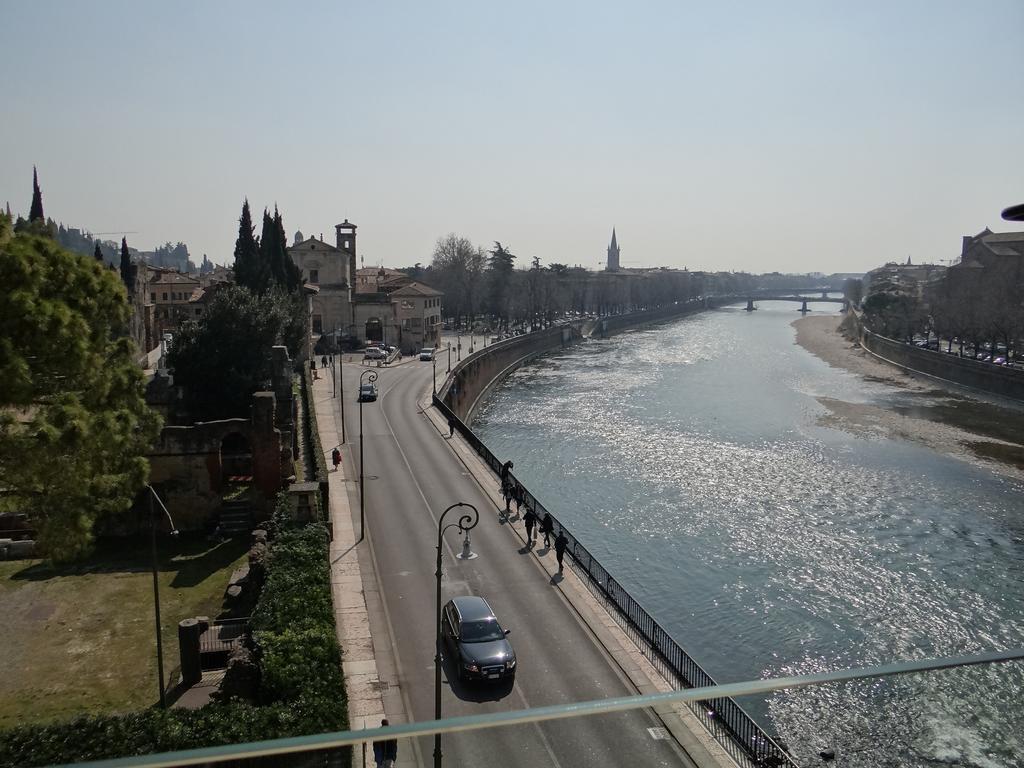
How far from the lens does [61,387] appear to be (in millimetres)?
14648

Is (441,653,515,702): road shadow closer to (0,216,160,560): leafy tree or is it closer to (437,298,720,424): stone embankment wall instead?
(0,216,160,560): leafy tree

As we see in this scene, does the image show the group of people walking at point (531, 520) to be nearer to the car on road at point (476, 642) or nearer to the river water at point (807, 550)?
the river water at point (807, 550)

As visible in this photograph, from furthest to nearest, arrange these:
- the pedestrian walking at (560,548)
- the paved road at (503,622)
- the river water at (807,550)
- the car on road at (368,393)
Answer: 1. the car on road at (368,393)
2. the pedestrian walking at (560,548)
3. the river water at (807,550)
4. the paved road at (503,622)

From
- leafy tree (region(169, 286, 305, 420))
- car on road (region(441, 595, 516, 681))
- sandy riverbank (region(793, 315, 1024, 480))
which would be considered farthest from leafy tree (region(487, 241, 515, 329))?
car on road (region(441, 595, 516, 681))

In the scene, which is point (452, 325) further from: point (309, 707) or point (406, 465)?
point (309, 707)

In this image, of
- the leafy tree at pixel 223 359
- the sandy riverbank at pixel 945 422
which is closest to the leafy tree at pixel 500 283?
the sandy riverbank at pixel 945 422

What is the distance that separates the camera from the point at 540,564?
2341 centimetres

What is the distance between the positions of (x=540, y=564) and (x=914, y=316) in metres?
89.4

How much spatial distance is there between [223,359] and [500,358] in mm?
47027

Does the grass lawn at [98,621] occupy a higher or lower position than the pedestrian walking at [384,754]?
lower

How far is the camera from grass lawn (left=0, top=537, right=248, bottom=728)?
17.2 m

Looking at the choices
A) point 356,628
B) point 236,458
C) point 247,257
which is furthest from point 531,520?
point 247,257

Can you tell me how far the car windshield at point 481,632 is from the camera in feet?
55.6

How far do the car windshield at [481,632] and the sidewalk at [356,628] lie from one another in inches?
67.8
